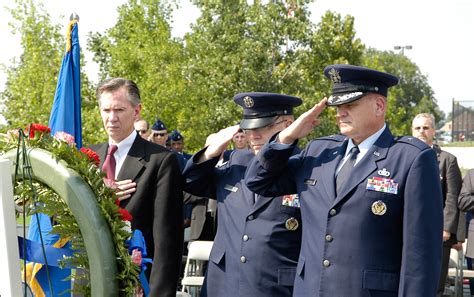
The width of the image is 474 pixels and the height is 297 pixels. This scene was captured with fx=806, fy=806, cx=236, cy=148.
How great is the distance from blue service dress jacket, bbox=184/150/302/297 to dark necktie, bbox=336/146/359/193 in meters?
0.57

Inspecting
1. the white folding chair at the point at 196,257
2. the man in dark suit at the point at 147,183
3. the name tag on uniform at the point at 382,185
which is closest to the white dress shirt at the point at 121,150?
the man in dark suit at the point at 147,183

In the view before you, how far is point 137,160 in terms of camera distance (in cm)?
437

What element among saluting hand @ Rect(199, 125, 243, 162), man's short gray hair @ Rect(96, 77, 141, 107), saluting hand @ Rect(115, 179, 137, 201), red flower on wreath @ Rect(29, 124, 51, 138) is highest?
man's short gray hair @ Rect(96, 77, 141, 107)

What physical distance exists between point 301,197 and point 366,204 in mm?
425

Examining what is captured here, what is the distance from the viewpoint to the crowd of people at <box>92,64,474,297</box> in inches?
145

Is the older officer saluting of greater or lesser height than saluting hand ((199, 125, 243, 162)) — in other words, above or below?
below

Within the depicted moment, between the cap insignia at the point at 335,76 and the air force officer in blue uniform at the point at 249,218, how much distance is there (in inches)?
29.7

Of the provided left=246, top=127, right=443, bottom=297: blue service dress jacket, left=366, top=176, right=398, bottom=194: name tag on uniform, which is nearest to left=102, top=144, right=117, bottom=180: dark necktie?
left=246, top=127, right=443, bottom=297: blue service dress jacket

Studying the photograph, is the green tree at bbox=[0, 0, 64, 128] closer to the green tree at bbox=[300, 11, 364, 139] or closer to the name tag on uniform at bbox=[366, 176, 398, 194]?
the green tree at bbox=[300, 11, 364, 139]

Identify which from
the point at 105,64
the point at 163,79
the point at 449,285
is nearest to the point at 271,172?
the point at 449,285

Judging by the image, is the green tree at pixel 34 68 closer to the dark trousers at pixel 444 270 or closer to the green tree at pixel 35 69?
the green tree at pixel 35 69

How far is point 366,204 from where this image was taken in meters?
3.73

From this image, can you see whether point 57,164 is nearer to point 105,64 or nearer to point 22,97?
point 22,97

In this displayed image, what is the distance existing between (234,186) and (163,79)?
53.4 ft
